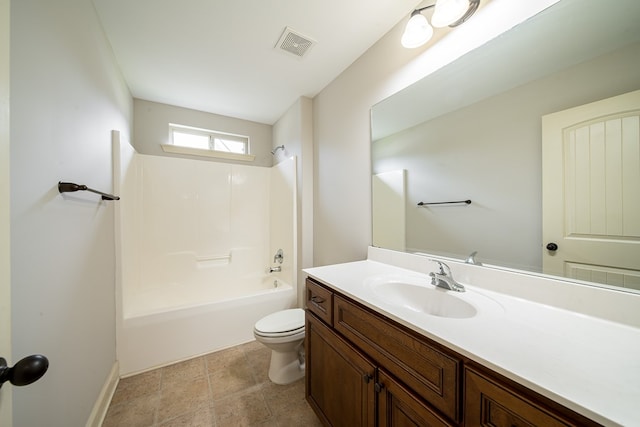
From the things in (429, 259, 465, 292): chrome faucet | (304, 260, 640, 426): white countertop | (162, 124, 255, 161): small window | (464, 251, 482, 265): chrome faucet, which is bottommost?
(304, 260, 640, 426): white countertop

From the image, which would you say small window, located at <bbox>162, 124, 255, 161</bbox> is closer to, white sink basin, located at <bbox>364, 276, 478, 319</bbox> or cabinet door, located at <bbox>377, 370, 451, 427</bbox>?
white sink basin, located at <bbox>364, 276, 478, 319</bbox>

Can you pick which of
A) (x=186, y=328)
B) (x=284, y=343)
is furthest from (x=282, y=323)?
(x=186, y=328)

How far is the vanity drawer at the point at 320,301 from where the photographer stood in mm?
1104

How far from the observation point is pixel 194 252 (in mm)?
2578

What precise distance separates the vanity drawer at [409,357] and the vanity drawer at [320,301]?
12cm

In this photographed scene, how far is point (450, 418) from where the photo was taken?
0.59 meters

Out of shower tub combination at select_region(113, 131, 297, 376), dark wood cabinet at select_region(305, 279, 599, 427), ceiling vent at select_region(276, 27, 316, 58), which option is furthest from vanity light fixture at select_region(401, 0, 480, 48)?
shower tub combination at select_region(113, 131, 297, 376)

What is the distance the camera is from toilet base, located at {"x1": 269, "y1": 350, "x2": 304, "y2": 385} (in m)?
1.59

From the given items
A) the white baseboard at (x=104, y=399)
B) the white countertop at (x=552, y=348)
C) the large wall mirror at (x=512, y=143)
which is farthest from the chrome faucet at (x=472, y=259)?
the white baseboard at (x=104, y=399)

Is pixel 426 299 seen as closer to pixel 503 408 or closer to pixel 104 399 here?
pixel 503 408

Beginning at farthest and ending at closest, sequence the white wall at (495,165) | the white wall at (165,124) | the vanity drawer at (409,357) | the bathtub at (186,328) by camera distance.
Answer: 1. the white wall at (165,124)
2. the bathtub at (186,328)
3. the white wall at (495,165)
4. the vanity drawer at (409,357)

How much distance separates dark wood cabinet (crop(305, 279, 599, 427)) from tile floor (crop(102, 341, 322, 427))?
12.0 inches

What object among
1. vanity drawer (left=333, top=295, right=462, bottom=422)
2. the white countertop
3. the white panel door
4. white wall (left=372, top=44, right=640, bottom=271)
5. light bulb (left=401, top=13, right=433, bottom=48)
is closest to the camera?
the white countertop

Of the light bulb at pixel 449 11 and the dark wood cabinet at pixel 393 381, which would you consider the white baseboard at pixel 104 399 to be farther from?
the light bulb at pixel 449 11
